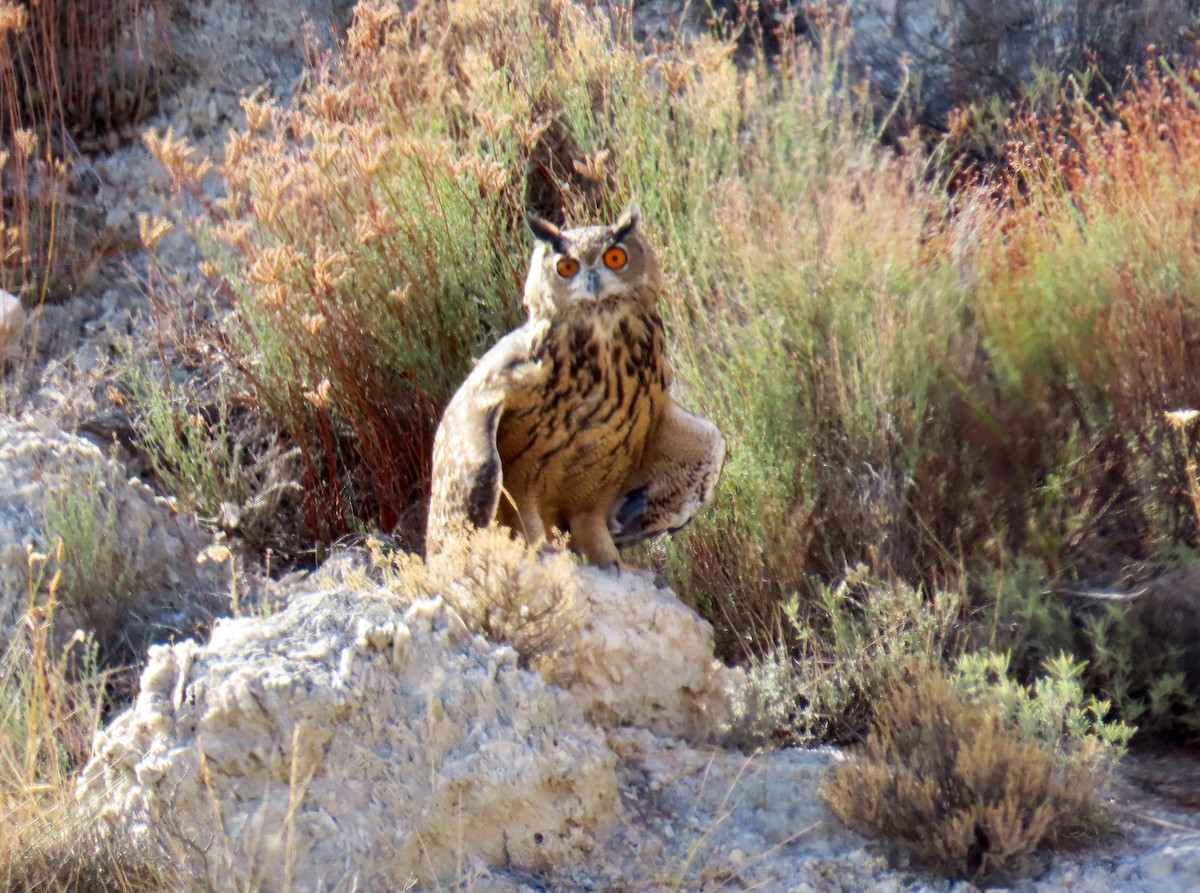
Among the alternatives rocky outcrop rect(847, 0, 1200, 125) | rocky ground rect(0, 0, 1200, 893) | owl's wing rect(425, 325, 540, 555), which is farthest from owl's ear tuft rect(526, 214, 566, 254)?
rocky outcrop rect(847, 0, 1200, 125)

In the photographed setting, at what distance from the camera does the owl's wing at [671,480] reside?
4078mm

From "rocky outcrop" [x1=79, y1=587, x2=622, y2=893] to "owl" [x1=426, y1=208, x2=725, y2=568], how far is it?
71 centimetres

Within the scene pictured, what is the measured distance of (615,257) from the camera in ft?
12.3

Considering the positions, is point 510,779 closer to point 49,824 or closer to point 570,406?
point 49,824

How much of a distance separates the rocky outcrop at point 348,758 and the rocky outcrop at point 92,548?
1299mm

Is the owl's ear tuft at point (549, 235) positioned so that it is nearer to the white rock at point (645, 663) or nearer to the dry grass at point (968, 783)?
the white rock at point (645, 663)

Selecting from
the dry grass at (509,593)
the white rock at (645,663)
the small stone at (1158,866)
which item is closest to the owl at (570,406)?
the white rock at (645,663)

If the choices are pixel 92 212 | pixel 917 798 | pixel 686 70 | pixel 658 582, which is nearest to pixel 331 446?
pixel 658 582

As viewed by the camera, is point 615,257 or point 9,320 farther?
point 9,320

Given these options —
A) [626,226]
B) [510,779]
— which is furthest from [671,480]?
[510,779]

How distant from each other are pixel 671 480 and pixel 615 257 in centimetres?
79

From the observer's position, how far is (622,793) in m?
3.30

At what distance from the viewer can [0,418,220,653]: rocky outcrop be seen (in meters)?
4.22

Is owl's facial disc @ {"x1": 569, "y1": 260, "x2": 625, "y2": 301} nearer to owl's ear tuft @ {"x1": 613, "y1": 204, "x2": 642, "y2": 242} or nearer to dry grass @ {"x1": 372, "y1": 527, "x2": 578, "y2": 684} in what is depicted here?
owl's ear tuft @ {"x1": 613, "y1": 204, "x2": 642, "y2": 242}
